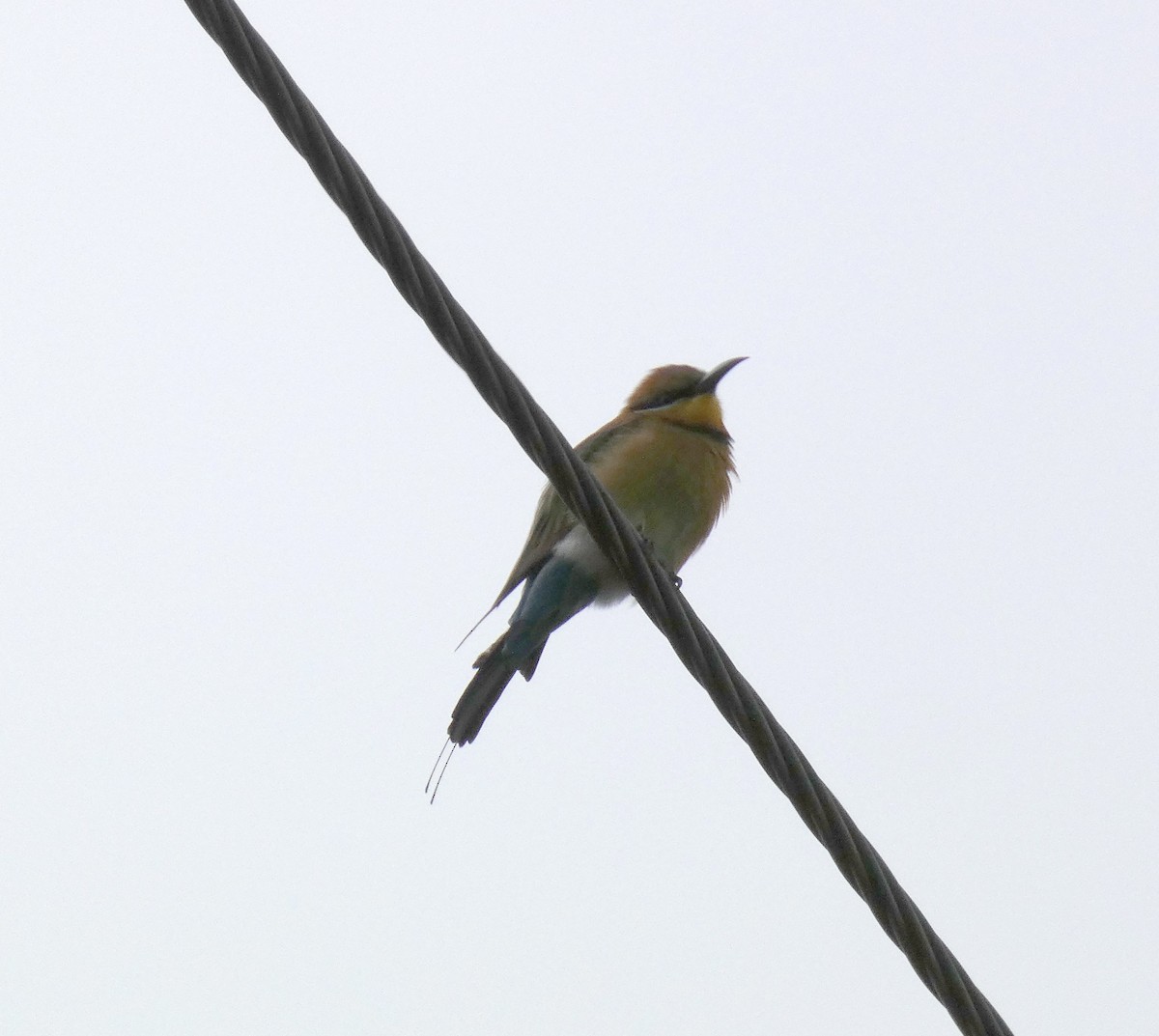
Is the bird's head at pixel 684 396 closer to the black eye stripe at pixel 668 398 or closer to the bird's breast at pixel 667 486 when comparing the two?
the black eye stripe at pixel 668 398

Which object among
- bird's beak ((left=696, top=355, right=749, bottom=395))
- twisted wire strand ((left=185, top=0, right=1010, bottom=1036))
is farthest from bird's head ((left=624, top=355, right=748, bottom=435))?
twisted wire strand ((left=185, top=0, right=1010, bottom=1036))

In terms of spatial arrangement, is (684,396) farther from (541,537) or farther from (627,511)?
(541,537)

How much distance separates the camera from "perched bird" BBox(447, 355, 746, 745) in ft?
11.1

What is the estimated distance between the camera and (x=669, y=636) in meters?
2.04

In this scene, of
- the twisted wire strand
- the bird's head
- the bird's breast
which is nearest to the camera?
the twisted wire strand

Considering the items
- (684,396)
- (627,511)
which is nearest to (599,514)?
(627,511)

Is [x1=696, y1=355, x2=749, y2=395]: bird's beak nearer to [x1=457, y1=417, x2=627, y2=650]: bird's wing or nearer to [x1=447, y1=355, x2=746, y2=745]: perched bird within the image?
[x1=447, y1=355, x2=746, y2=745]: perched bird

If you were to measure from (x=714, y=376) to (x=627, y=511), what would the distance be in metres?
0.63

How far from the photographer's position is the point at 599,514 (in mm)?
1996

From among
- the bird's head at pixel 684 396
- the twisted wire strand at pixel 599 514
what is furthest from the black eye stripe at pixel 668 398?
the twisted wire strand at pixel 599 514

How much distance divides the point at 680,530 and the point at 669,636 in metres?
1.77

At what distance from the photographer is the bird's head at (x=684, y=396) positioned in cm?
409

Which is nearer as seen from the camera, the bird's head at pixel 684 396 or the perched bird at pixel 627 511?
the perched bird at pixel 627 511

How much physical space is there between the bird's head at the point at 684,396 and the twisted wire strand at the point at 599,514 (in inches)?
80.3
